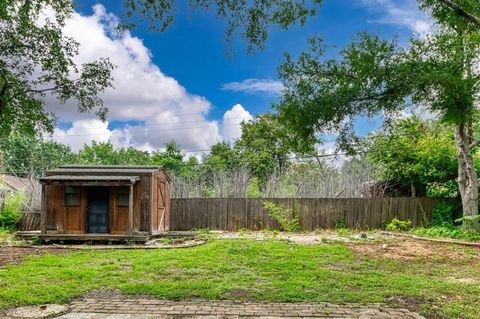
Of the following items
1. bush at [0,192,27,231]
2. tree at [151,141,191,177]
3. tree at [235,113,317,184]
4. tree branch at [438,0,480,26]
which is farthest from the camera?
tree at [151,141,191,177]

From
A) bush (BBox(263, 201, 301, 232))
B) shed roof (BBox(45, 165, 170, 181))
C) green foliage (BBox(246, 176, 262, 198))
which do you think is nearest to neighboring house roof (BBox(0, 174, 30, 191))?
shed roof (BBox(45, 165, 170, 181))

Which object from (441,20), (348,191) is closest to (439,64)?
(441,20)

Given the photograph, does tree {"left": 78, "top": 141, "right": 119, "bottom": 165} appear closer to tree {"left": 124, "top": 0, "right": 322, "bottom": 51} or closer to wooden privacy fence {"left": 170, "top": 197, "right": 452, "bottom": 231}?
wooden privacy fence {"left": 170, "top": 197, "right": 452, "bottom": 231}

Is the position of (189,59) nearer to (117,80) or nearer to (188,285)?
(117,80)

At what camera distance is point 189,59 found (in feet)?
37.7

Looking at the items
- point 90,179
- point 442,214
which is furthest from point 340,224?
point 90,179

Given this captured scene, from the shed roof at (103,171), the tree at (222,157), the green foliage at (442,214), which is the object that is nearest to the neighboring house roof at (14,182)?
the shed roof at (103,171)

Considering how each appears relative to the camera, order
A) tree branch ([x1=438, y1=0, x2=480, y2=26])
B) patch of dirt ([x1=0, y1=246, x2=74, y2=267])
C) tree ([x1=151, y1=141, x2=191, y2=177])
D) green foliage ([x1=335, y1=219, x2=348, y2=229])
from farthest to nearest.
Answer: tree ([x1=151, y1=141, x2=191, y2=177]) < green foliage ([x1=335, y1=219, x2=348, y2=229]) < patch of dirt ([x1=0, y1=246, x2=74, y2=267]) < tree branch ([x1=438, y1=0, x2=480, y2=26])

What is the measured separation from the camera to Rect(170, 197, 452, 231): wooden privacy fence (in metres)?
16.5

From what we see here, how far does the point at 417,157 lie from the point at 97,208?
1221 centimetres

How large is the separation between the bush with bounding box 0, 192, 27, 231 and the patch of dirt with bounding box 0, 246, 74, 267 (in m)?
5.21

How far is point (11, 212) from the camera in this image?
16047 millimetres

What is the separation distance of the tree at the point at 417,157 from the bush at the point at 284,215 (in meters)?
4.33

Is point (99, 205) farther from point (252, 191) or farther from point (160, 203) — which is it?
point (252, 191)
